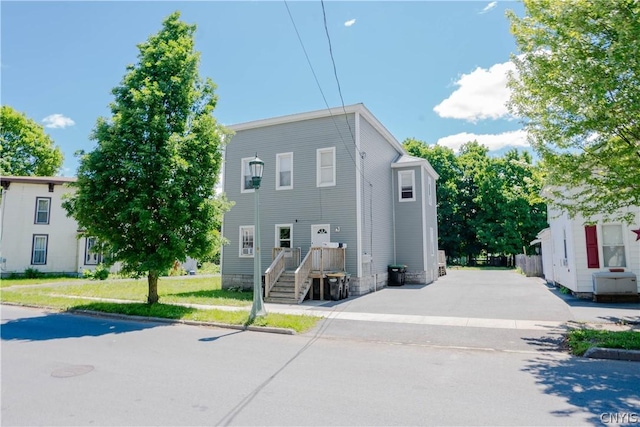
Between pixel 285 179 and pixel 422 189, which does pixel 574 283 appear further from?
pixel 285 179

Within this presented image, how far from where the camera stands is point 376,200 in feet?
62.0

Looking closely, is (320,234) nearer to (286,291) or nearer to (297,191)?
(297,191)

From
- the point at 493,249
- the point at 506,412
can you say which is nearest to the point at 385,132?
the point at 506,412

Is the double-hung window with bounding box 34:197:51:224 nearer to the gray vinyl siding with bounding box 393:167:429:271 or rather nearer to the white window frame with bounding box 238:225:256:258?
the white window frame with bounding box 238:225:256:258

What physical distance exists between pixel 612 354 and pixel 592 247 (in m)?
8.62

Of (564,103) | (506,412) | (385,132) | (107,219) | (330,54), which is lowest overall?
(506,412)

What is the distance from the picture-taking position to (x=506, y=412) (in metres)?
4.37

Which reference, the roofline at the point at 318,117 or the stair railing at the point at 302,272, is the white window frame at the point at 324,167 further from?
the stair railing at the point at 302,272

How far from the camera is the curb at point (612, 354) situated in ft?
21.6

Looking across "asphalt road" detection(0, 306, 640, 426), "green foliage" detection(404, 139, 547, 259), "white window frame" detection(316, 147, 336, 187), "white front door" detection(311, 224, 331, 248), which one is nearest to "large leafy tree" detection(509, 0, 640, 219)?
"asphalt road" detection(0, 306, 640, 426)

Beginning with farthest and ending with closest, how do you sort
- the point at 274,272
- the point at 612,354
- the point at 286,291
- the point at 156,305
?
the point at 274,272
the point at 286,291
the point at 156,305
the point at 612,354

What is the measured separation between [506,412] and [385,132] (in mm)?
17344

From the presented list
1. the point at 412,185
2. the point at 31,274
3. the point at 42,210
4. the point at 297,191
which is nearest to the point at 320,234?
the point at 297,191

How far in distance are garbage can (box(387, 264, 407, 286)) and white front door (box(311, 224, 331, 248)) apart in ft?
17.4
